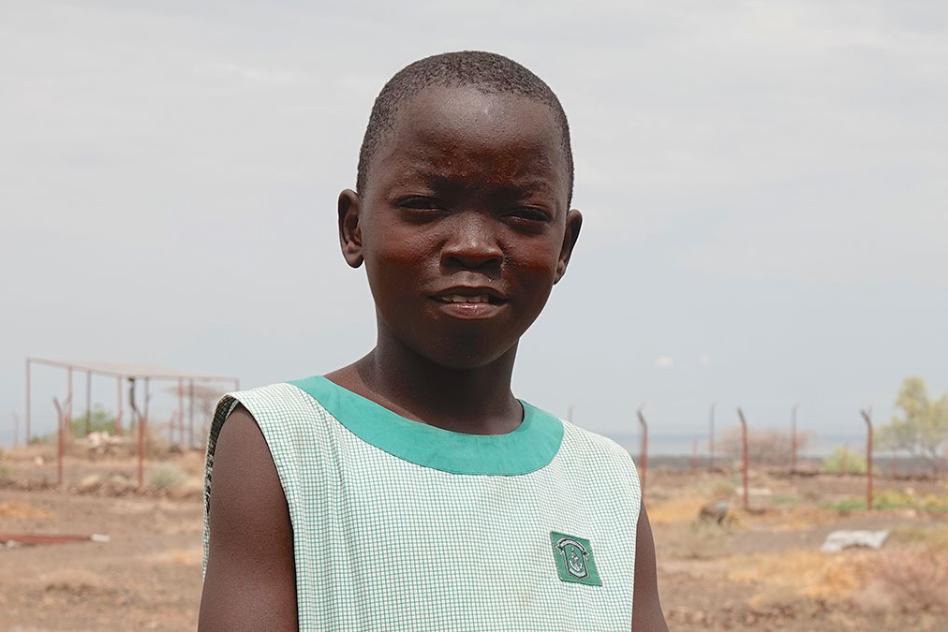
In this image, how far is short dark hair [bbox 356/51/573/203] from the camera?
168 centimetres

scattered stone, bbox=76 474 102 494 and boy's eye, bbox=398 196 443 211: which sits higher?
boy's eye, bbox=398 196 443 211

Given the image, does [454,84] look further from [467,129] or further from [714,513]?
[714,513]

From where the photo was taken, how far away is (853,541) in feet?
46.1

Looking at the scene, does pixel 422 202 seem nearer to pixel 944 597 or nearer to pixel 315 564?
pixel 315 564

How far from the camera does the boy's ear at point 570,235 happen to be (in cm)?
184

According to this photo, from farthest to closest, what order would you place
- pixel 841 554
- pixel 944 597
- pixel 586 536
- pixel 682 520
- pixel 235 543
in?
1. pixel 682 520
2. pixel 841 554
3. pixel 944 597
4. pixel 586 536
5. pixel 235 543

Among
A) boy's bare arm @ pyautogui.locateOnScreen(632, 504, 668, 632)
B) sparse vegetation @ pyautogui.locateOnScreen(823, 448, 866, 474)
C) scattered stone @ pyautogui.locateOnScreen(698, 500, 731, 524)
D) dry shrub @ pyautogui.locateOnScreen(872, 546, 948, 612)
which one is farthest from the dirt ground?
sparse vegetation @ pyautogui.locateOnScreen(823, 448, 866, 474)

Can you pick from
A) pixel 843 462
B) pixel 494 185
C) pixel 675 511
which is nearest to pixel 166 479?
pixel 675 511

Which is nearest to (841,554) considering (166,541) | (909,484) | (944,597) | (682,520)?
(944,597)

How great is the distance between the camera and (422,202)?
163 cm

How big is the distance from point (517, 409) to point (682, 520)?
54.4ft

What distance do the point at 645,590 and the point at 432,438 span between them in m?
0.42

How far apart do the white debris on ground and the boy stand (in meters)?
12.6

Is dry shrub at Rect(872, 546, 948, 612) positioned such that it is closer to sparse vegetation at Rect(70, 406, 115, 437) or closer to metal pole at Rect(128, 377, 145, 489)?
metal pole at Rect(128, 377, 145, 489)
